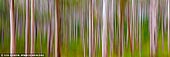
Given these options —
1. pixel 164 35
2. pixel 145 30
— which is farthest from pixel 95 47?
pixel 164 35

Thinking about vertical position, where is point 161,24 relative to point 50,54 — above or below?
above

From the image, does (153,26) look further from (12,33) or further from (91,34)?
(12,33)

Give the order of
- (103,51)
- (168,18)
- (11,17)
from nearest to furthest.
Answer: (11,17)
(103,51)
(168,18)

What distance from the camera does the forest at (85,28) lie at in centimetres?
161

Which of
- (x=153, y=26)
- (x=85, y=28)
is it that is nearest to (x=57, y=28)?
(x=85, y=28)

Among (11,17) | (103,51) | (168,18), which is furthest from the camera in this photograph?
(168,18)

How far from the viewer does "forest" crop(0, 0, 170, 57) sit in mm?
1610

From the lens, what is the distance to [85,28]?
169 centimetres

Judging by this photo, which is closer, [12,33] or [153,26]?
[12,33]

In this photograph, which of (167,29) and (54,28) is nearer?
(54,28)

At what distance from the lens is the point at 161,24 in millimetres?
1808

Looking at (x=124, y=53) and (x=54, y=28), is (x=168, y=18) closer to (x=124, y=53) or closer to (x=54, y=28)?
(x=124, y=53)

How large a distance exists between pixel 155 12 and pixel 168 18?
9 cm

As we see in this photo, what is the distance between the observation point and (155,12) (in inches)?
71.1
